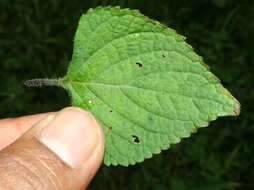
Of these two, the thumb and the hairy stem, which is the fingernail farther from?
the hairy stem

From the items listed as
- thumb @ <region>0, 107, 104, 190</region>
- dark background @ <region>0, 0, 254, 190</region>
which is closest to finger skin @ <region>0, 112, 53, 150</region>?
thumb @ <region>0, 107, 104, 190</region>

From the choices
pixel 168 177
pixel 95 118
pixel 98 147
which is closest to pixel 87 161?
pixel 98 147

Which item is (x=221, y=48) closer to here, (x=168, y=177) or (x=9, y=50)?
(x=168, y=177)

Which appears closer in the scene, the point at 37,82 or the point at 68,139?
the point at 37,82

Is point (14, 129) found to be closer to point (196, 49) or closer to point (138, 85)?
point (138, 85)

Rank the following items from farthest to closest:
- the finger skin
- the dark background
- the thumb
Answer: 1. the dark background
2. the finger skin
3. the thumb

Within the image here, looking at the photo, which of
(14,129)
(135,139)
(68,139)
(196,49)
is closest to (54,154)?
(68,139)
